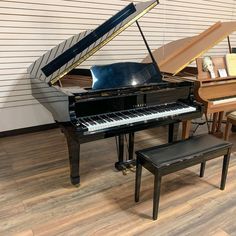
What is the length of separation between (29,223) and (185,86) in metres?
2.00

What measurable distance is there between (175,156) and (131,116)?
0.58 m

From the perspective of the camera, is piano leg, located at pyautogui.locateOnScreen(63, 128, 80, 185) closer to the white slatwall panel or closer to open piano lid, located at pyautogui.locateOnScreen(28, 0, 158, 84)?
open piano lid, located at pyautogui.locateOnScreen(28, 0, 158, 84)

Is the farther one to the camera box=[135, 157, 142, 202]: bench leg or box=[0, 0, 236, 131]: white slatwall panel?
box=[0, 0, 236, 131]: white slatwall panel

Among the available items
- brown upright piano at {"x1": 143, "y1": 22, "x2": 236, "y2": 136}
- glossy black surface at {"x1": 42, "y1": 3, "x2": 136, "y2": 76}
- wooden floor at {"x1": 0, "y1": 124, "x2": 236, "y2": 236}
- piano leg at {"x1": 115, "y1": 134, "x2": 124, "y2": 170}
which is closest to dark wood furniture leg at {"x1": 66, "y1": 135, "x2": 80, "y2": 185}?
wooden floor at {"x1": 0, "y1": 124, "x2": 236, "y2": 236}

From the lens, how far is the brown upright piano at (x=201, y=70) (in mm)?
2908

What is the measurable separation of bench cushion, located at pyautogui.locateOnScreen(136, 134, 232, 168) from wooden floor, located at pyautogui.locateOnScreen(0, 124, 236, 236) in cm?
50

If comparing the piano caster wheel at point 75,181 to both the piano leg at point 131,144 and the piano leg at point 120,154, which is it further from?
the piano leg at point 131,144

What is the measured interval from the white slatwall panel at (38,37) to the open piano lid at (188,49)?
110 cm

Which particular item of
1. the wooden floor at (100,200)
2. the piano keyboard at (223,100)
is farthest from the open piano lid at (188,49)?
the wooden floor at (100,200)

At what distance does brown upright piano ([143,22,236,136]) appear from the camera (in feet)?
9.54

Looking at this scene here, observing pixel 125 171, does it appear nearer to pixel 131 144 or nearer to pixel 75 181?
pixel 131 144

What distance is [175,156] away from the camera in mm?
1970

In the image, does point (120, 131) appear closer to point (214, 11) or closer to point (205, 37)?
point (205, 37)

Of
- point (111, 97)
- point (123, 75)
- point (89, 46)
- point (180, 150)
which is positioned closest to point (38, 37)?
point (89, 46)
